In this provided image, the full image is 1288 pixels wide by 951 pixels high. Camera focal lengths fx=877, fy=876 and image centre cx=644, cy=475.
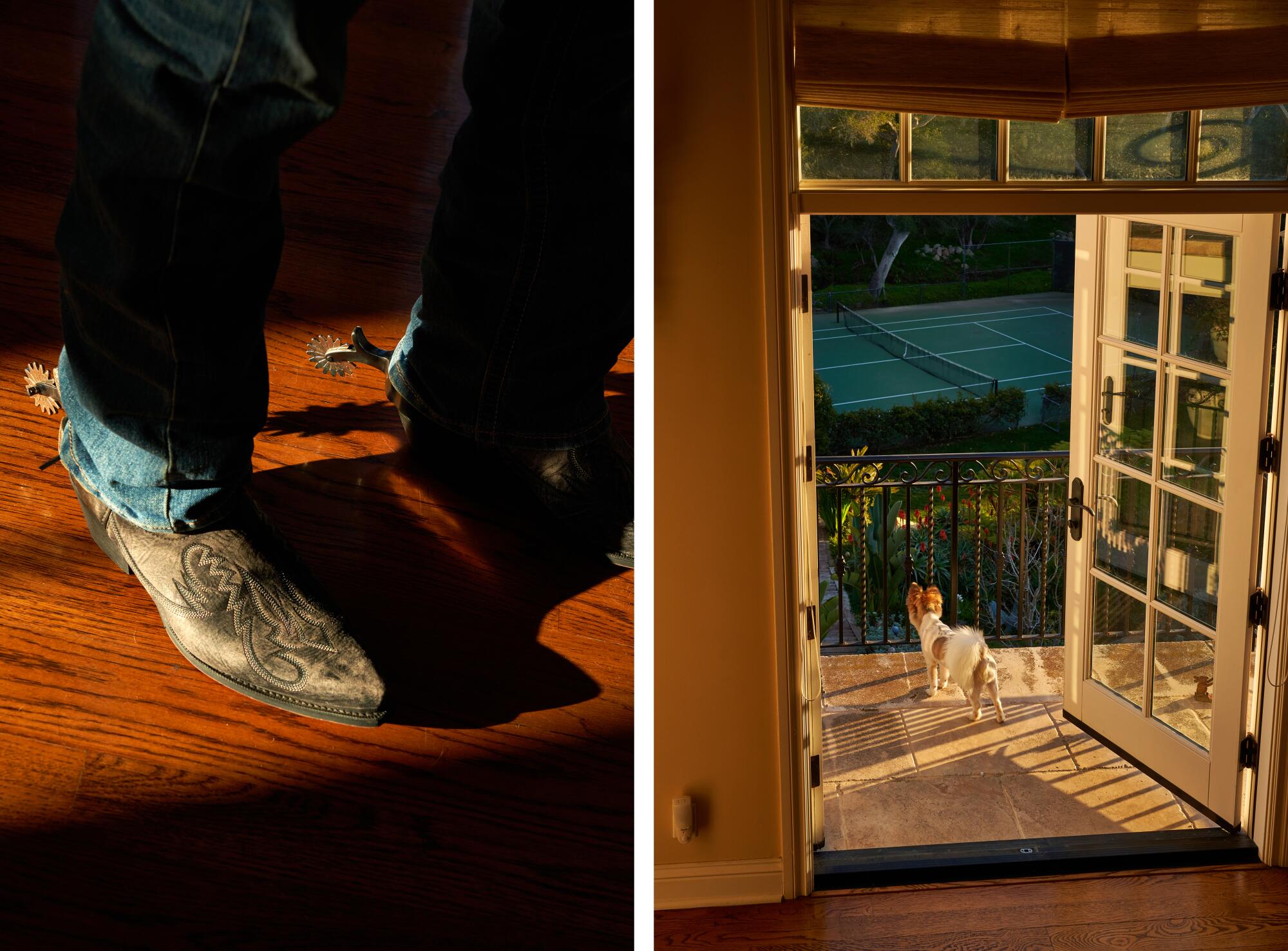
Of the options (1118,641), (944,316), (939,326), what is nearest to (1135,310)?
(1118,641)

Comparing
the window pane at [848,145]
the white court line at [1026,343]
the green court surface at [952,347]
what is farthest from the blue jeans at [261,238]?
the white court line at [1026,343]

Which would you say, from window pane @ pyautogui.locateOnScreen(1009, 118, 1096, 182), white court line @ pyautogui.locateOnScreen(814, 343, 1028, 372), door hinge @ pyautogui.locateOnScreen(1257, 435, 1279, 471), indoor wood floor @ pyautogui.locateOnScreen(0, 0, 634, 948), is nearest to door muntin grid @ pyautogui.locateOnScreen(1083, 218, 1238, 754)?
door hinge @ pyautogui.locateOnScreen(1257, 435, 1279, 471)

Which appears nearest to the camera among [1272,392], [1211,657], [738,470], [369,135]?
[369,135]

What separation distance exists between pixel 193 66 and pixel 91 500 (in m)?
0.39

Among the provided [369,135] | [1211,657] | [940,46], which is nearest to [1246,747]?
[1211,657]

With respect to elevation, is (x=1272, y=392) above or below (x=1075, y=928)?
above

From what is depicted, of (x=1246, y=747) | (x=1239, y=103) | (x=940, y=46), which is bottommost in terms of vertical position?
(x=1246, y=747)

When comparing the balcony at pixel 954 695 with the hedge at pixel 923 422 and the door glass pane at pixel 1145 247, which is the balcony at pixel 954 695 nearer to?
the hedge at pixel 923 422

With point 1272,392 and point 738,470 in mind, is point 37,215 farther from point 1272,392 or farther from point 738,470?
point 1272,392

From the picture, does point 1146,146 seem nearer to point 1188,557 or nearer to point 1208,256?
point 1208,256

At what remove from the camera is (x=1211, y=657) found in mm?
2533

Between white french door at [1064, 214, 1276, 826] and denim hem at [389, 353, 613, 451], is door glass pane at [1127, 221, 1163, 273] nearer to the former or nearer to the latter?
white french door at [1064, 214, 1276, 826]

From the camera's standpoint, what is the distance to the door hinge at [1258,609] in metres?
2.32

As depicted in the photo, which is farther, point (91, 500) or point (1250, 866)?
point (1250, 866)
